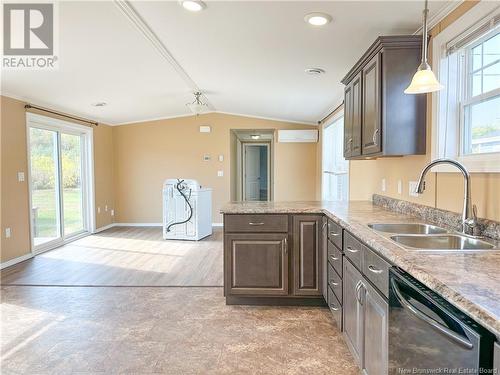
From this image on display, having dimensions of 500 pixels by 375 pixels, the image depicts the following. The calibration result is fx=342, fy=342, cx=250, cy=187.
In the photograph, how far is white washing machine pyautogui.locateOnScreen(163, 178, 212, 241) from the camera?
19.3 feet

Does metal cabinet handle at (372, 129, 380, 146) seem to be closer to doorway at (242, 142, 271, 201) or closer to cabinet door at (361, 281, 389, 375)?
cabinet door at (361, 281, 389, 375)

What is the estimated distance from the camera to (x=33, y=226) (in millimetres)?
4832

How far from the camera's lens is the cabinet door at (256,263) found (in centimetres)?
296

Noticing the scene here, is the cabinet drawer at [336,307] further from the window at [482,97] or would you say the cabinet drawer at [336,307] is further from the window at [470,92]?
the window at [482,97]

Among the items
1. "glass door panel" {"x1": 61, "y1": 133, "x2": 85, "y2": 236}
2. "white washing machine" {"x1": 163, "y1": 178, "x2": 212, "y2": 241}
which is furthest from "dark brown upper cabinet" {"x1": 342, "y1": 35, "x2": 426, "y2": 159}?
"glass door panel" {"x1": 61, "y1": 133, "x2": 85, "y2": 236}

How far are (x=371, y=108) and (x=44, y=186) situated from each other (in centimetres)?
483

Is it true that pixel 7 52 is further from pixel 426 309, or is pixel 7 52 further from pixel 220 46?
pixel 426 309

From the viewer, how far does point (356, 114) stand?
2.94m

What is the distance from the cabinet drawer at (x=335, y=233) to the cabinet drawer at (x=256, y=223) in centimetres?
42

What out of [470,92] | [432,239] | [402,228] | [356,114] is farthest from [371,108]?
[432,239]

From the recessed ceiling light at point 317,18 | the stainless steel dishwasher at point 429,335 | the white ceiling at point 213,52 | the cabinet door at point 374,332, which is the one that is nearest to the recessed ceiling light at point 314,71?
the white ceiling at point 213,52

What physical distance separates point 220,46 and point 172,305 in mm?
2410

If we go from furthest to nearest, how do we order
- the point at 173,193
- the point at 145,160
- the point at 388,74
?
the point at 145,160
the point at 173,193
the point at 388,74

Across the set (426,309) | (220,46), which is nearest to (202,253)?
(220,46)
